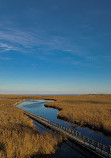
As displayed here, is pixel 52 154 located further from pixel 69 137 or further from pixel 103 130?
pixel 103 130

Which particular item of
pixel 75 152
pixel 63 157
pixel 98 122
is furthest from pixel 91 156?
Result: pixel 98 122

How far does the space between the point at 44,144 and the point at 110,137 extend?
13.2 metres

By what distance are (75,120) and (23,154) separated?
20267mm

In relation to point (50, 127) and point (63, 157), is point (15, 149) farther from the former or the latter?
point (50, 127)

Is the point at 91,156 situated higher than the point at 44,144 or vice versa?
the point at 44,144

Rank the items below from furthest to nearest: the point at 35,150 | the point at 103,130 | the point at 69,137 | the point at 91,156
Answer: the point at 103,130
the point at 69,137
the point at 91,156
the point at 35,150

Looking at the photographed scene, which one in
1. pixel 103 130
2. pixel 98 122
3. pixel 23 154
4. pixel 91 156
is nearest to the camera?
pixel 23 154

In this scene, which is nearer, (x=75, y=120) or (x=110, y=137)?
(x=110, y=137)

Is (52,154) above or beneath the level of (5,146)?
beneath

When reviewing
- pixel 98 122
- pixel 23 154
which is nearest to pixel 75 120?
pixel 98 122

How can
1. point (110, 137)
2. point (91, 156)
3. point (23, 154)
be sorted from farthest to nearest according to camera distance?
point (110, 137), point (91, 156), point (23, 154)

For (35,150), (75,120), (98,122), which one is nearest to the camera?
(35,150)

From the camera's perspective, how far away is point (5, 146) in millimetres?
14273

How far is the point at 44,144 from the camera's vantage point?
15.6 meters
